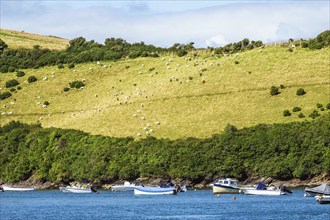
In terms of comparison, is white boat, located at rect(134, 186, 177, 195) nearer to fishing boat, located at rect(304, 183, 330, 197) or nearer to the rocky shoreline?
the rocky shoreline

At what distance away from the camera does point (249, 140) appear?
150 m

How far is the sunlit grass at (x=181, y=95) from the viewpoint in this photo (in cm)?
16062

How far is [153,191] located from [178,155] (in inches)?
546

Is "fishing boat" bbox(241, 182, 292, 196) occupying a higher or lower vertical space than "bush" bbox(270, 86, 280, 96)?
lower

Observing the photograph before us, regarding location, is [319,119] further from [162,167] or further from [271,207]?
[271,207]

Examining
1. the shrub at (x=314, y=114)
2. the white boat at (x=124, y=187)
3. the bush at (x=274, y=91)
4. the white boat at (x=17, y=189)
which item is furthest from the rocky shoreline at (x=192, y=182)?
the bush at (x=274, y=91)

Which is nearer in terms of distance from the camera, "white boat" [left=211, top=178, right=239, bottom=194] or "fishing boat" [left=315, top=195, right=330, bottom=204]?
"fishing boat" [left=315, top=195, right=330, bottom=204]

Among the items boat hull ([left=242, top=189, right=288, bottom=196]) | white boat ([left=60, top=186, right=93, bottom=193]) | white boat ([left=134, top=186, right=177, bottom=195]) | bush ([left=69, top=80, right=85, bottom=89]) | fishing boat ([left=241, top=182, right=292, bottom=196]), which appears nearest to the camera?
boat hull ([left=242, top=189, right=288, bottom=196])

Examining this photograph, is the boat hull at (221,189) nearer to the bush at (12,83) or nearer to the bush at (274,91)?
the bush at (274,91)

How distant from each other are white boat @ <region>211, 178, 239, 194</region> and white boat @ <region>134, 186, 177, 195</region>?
6033 mm

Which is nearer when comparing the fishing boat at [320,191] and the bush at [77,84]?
the fishing boat at [320,191]

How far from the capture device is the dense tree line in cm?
14388

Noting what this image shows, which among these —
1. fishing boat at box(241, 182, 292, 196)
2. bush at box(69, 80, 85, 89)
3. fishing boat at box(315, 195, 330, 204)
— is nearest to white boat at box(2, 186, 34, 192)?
bush at box(69, 80, 85, 89)

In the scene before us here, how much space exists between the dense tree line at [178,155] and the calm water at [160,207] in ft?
25.5
